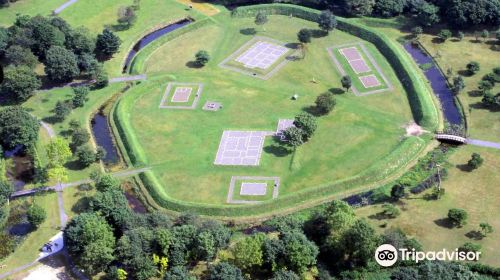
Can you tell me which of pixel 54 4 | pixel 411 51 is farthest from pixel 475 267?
pixel 54 4

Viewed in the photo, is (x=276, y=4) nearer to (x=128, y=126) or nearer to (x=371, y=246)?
(x=128, y=126)

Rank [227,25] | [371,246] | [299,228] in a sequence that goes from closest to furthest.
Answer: [371,246]
[299,228]
[227,25]

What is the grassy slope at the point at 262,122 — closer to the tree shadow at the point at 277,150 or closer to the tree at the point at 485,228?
the tree shadow at the point at 277,150

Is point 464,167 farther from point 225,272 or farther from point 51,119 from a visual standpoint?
point 51,119

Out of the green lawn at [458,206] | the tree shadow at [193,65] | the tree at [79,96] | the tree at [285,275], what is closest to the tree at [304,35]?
the tree shadow at [193,65]

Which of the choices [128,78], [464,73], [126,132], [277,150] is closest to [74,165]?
[126,132]

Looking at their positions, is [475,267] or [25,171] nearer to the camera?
[475,267]

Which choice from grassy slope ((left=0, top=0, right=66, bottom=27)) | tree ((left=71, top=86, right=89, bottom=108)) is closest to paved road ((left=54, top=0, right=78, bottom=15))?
grassy slope ((left=0, top=0, right=66, bottom=27))
